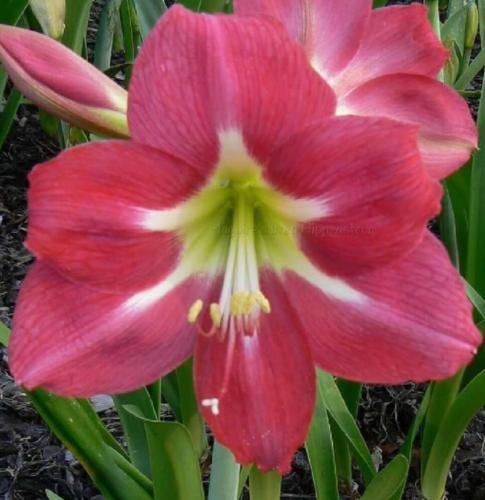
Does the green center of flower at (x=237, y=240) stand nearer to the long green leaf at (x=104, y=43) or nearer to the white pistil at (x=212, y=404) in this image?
the white pistil at (x=212, y=404)

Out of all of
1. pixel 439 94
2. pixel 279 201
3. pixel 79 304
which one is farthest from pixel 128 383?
pixel 439 94

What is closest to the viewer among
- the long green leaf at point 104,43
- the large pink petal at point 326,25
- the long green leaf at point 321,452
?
the large pink petal at point 326,25

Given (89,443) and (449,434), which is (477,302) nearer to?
(449,434)

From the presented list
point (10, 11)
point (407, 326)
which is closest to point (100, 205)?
point (407, 326)

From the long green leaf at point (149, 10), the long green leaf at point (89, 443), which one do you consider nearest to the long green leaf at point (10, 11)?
the long green leaf at point (149, 10)

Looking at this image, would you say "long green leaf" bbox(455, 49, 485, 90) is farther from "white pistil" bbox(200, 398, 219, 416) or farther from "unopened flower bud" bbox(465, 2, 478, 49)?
"white pistil" bbox(200, 398, 219, 416)

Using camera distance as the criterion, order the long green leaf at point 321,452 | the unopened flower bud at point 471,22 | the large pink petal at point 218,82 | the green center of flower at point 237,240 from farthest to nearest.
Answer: the unopened flower bud at point 471,22 → the long green leaf at point 321,452 → the green center of flower at point 237,240 → the large pink petal at point 218,82

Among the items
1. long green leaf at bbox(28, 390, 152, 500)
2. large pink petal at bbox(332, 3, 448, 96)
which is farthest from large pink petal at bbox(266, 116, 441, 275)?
long green leaf at bbox(28, 390, 152, 500)
